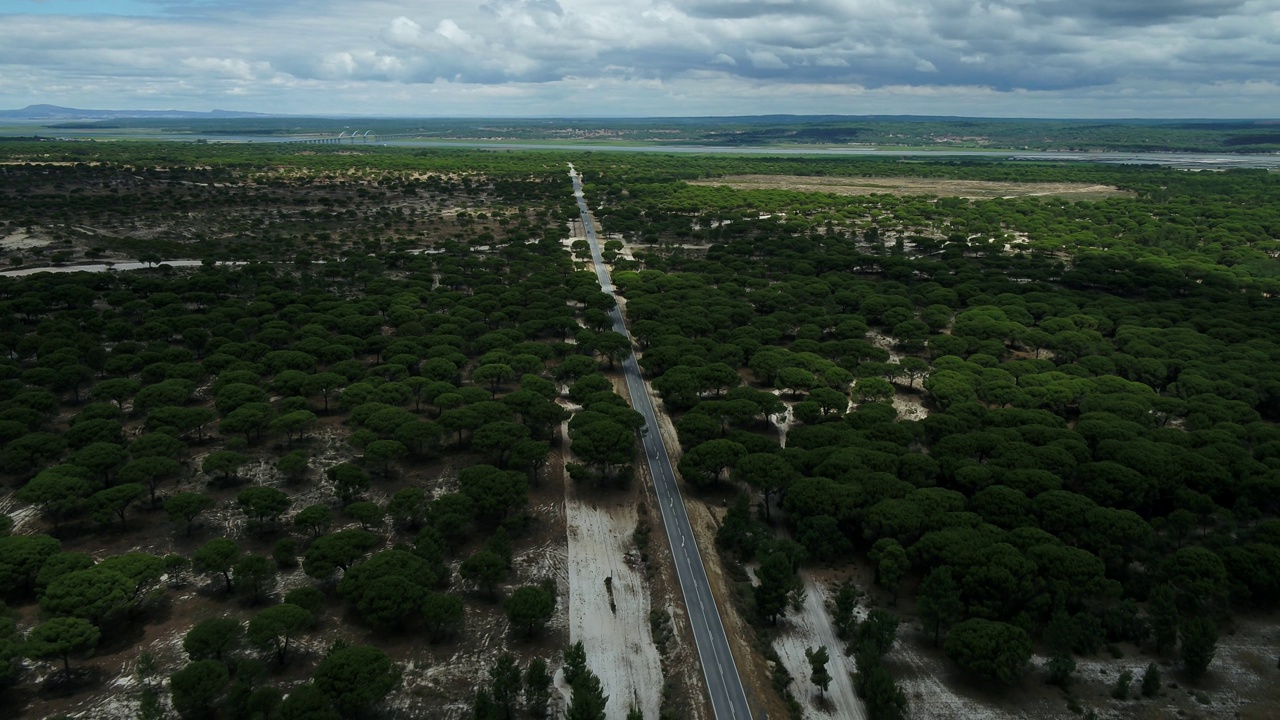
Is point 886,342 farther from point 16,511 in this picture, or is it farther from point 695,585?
point 16,511

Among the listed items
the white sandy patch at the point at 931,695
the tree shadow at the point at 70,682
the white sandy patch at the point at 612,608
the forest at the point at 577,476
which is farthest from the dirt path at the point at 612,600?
the tree shadow at the point at 70,682

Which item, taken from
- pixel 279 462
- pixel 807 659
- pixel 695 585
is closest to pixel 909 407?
pixel 695 585

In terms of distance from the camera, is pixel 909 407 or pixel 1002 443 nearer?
pixel 1002 443

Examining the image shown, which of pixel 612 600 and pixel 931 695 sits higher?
pixel 612 600

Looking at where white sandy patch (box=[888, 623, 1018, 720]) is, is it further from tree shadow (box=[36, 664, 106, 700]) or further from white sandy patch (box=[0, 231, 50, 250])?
white sandy patch (box=[0, 231, 50, 250])

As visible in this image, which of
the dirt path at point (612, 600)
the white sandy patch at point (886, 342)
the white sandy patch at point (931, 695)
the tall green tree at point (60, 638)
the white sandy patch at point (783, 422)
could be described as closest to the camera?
the tall green tree at point (60, 638)

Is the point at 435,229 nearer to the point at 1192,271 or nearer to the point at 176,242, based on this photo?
the point at 176,242

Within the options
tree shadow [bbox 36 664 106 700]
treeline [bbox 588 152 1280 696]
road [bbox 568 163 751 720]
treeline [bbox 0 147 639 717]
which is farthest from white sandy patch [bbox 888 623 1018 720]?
tree shadow [bbox 36 664 106 700]

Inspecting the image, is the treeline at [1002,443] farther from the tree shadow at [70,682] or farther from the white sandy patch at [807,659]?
the tree shadow at [70,682]
